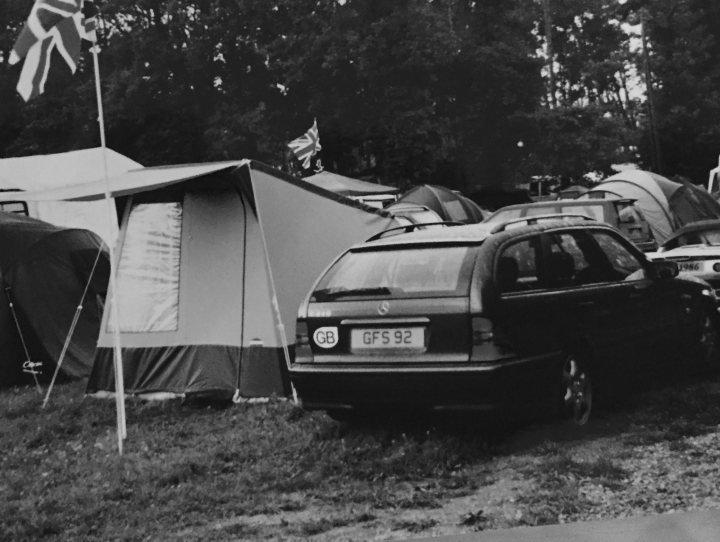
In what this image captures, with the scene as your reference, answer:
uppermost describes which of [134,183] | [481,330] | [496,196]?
[134,183]

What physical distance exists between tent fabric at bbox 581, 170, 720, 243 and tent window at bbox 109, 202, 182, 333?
1392 cm

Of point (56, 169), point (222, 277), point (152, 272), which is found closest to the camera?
point (222, 277)

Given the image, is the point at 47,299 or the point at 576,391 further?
the point at 47,299

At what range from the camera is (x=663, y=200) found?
22.8 meters

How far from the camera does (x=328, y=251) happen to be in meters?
9.81

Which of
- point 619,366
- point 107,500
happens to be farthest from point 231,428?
point 619,366

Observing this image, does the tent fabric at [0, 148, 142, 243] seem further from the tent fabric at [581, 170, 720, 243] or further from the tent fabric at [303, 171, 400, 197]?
the tent fabric at [581, 170, 720, 243]

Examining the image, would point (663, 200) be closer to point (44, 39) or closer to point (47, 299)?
point (47, 299)

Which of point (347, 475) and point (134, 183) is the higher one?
point (134, 183)

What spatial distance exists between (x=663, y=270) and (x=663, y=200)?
50.1 feet

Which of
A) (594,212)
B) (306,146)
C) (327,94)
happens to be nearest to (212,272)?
(594,212)

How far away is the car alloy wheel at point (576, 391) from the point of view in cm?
690

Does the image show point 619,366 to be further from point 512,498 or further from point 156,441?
point 156,441

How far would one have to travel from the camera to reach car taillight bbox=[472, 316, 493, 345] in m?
6.36
